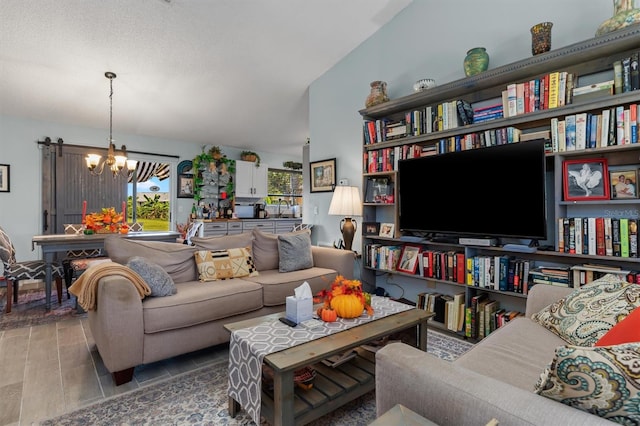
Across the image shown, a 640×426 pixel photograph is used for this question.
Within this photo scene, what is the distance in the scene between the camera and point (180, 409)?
1.81m

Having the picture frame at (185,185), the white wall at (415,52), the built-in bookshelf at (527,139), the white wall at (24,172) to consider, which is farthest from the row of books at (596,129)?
the white wall at (24,172)

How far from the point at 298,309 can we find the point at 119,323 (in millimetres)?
1159

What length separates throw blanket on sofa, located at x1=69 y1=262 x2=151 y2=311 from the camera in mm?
2100

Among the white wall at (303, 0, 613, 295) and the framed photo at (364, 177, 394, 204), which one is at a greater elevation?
the white wall at (303, 0, 613, 295)

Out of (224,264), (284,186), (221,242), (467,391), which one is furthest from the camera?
(284,186)

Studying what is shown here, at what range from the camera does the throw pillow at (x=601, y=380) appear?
71 cm

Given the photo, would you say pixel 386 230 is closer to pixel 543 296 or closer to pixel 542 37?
pixel 543 296

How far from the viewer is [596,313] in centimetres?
159

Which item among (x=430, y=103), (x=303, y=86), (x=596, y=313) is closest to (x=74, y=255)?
(x=303, y=86)

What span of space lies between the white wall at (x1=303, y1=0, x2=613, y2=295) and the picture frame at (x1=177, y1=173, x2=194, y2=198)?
→ 2702 millimetres

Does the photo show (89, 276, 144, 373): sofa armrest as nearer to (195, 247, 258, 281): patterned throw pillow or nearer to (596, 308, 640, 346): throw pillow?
(195, 247, 258, 281): patterned throw pillow

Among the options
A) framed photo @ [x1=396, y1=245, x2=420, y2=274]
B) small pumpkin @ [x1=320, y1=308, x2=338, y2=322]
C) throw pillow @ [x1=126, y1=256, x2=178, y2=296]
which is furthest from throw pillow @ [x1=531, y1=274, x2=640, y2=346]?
throw pillow @ [x1=126, y1=256, x2=178, y2=296]

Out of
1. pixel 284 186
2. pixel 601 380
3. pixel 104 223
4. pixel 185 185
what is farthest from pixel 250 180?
pixel 601 380

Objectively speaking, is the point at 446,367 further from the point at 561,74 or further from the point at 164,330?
the point at 561,74
